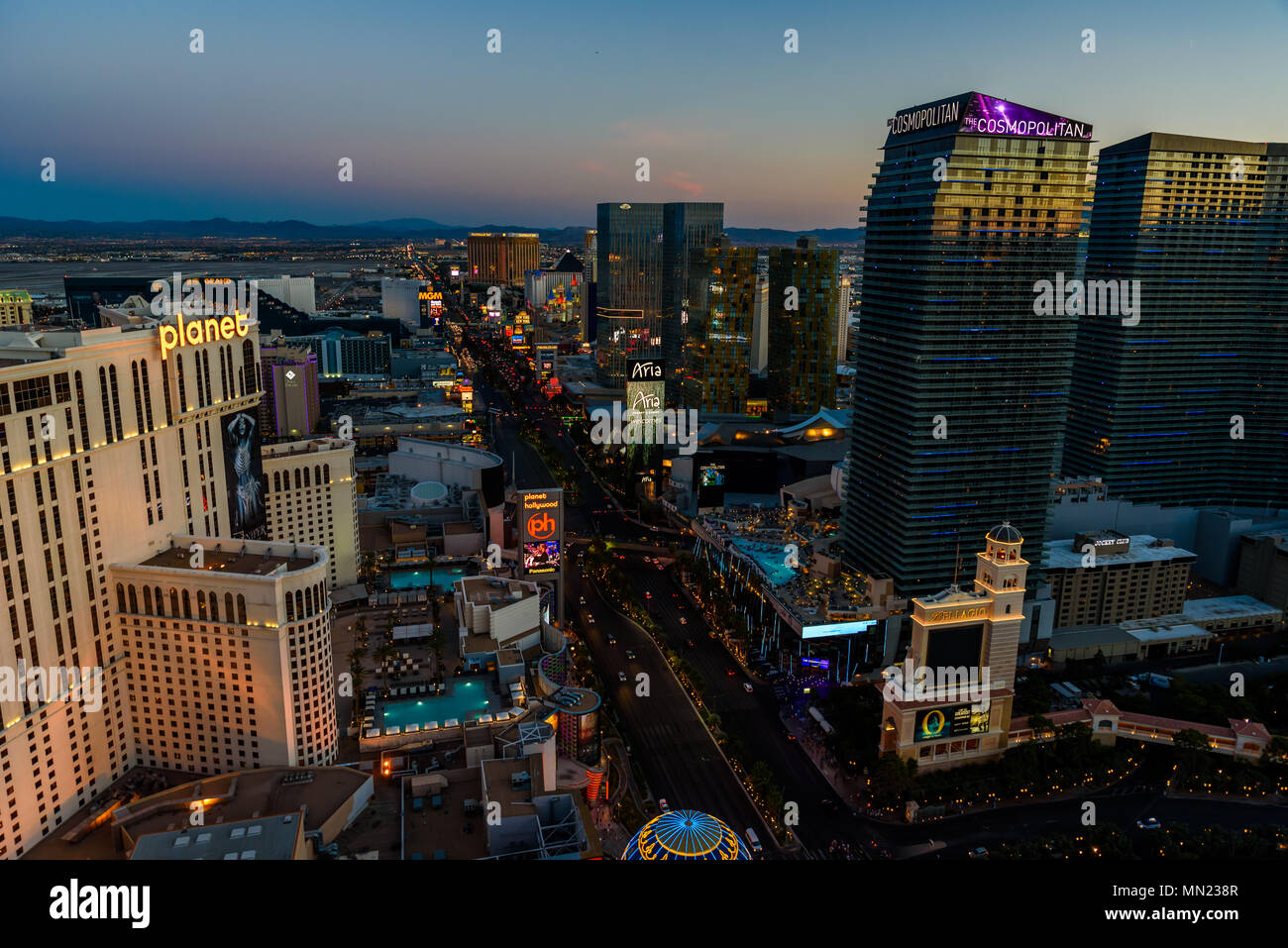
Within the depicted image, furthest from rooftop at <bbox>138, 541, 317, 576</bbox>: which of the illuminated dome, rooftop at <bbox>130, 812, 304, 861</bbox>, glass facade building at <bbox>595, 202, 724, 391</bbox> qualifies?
glass facade building at <bbox>595, 202, 724, 391</bbox>

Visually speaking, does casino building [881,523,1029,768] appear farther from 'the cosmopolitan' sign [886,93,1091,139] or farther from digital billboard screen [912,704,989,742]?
'the cosmopolitan' sign [886,93,1091,139]

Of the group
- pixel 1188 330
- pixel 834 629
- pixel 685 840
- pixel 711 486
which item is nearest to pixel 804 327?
pixel 711 486

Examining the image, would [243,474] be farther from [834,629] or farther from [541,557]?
[834,629]

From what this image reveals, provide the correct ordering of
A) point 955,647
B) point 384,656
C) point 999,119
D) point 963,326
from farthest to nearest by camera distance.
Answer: point 963,326, point 999,119, point 384,656, point 955,647

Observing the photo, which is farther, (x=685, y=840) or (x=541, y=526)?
(x=541, y=526)

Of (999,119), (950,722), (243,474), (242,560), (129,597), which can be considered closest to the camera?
(129,597)
